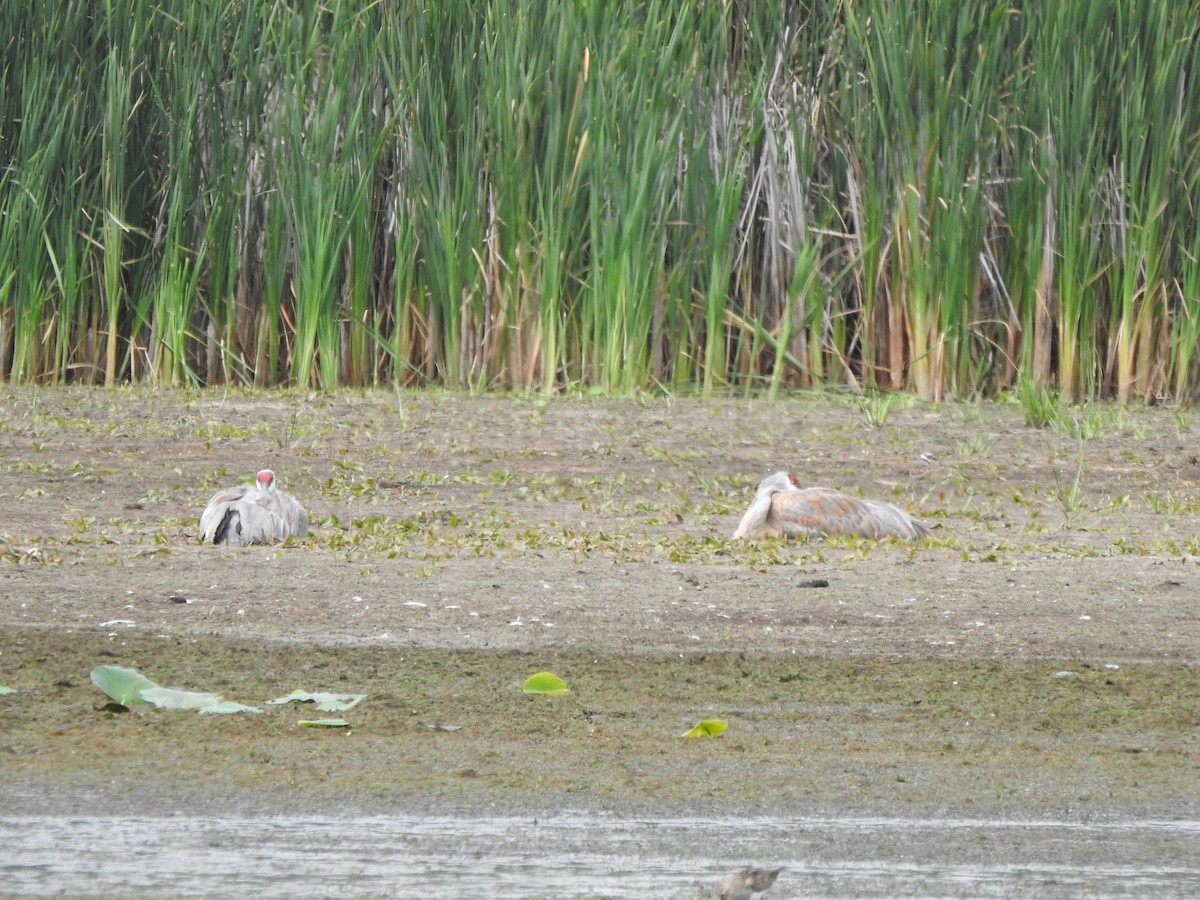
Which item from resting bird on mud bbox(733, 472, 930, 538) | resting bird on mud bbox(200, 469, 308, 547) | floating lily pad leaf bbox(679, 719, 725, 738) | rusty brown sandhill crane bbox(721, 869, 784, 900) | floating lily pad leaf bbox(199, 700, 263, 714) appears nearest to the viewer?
rusty brown sandhill crane bbox(721, 869, 784, 900)

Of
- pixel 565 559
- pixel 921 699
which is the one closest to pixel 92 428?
pixel 565 559

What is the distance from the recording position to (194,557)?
5.73m

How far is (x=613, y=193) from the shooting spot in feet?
32.5

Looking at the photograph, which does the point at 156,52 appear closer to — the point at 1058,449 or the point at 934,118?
the point at 934,118

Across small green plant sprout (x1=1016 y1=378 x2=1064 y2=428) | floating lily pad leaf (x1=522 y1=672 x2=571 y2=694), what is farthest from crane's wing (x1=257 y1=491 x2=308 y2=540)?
small green plant sprout (x1=1016 y1=378 x2=1064 y2=428)

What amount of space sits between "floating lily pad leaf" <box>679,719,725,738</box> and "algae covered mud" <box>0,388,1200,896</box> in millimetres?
56

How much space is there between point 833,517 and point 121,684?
122 inches

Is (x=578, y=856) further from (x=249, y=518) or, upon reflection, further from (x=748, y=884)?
(x=249, y=518)

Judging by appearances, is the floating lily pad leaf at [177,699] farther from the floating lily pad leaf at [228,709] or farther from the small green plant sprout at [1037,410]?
the small green plant sprout at [1037,410]

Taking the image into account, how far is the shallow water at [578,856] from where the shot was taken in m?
2.74

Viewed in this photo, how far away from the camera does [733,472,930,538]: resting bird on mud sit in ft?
21.0

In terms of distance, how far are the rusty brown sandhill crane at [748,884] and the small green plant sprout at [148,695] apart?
1.41 meters

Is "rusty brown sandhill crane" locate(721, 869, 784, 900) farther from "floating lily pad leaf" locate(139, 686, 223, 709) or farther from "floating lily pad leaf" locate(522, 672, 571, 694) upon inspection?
"floating lily pad leaf" locate(139, 686, 223, 709)

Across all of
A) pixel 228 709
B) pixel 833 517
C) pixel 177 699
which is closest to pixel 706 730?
pixel 228 709
